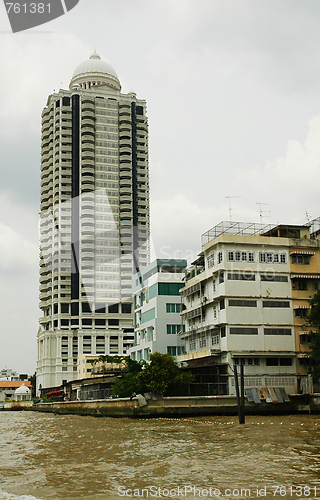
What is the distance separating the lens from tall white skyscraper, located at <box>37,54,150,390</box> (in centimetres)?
12531

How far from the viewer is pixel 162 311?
69438 millimetres

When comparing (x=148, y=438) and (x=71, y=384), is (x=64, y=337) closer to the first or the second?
(x=71, y=384)

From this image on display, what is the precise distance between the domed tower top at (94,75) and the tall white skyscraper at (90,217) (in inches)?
10.8

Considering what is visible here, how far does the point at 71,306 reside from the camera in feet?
417

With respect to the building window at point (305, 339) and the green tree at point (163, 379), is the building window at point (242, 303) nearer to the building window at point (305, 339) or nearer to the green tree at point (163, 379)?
the building window at point (305, 339)

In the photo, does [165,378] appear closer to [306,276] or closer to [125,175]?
[306,276]

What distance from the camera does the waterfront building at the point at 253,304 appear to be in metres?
50.6

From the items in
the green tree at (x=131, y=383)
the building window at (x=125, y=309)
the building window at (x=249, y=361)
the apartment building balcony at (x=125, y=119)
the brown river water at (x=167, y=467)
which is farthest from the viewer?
the apartment building balcony at (x=125, y=119)

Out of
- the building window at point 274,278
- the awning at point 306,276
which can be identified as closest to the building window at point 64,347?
the building window at point 274,278

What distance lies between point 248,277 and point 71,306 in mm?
81652

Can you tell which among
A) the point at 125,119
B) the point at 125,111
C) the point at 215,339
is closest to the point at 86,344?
the point at 125,119

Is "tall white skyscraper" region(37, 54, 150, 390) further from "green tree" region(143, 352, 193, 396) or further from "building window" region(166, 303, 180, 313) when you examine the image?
"green tree" region(143, 352, 193, 396)

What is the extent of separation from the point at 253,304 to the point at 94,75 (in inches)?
4209

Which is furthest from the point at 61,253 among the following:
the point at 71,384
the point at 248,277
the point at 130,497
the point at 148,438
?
the point at 130,497
